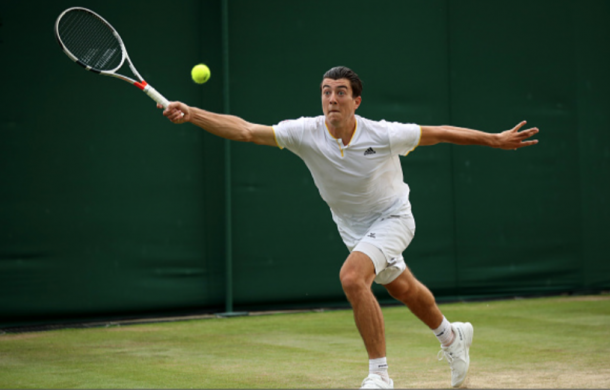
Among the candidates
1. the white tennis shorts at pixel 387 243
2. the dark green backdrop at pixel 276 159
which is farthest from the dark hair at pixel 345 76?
the dark green backdrop at pixel 276 159

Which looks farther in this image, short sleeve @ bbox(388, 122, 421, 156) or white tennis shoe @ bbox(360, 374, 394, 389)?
short sleeve @ bbox(388, 122, 421, 156)

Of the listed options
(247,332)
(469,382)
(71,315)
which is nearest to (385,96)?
(247,332)

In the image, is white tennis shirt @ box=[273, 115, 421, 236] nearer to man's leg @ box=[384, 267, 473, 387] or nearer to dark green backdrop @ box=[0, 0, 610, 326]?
man's leg @ box=[384, 267, 473, 387]

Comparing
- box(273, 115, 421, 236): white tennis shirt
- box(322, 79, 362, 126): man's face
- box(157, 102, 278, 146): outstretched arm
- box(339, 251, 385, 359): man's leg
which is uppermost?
box(322, 79, 362, 126): man's face

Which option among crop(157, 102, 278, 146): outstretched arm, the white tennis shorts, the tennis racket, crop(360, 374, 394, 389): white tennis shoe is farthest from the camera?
the tennis racket

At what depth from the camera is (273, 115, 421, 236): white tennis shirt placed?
4.55m

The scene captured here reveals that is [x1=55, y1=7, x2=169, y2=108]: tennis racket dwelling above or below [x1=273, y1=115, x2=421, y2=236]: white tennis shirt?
above

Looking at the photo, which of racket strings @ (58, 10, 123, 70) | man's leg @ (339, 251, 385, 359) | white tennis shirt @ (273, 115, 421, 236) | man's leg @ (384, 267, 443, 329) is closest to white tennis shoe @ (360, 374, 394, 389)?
man's leg @ (339, 251, 385, 359)

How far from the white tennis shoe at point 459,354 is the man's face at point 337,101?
1.38 m

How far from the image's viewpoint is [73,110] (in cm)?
738

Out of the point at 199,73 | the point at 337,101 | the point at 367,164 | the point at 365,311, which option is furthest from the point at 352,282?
the point at 199,73

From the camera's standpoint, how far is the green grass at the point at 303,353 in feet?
15.6

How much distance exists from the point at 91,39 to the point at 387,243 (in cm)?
223

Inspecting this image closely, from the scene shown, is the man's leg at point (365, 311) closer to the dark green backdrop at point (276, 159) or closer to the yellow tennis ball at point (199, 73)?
the yellow tennis ball at point (199, 73)
